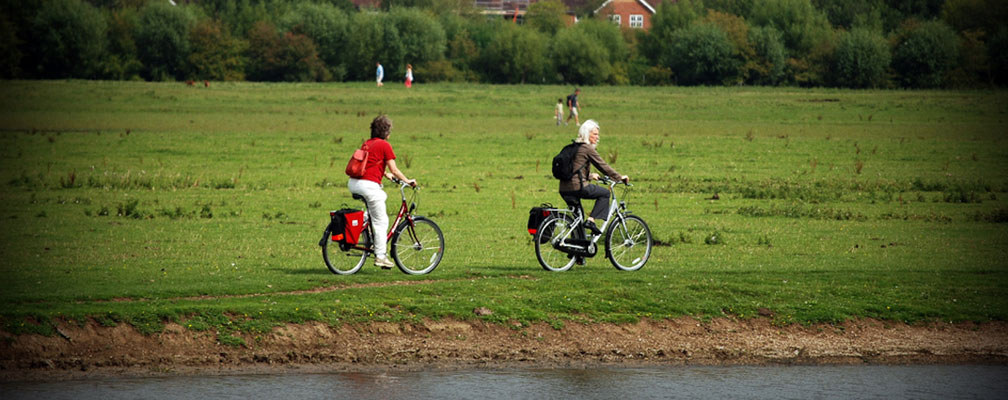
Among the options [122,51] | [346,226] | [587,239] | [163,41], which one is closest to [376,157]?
[346,226]

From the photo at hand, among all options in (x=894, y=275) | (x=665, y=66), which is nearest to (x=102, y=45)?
(x=665, y=66)

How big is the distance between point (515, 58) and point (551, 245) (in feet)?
309

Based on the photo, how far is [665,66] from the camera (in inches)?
4348

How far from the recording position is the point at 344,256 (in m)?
15.3

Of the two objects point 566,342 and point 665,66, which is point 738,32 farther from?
point 566,342

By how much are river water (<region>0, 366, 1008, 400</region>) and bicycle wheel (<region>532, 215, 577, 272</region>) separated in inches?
124

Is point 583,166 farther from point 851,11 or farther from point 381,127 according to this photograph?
point 851,11

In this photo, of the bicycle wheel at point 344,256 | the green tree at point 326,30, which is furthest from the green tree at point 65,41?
the bicycle wheel at point 344,256

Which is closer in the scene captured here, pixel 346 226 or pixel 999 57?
pixel 346 226

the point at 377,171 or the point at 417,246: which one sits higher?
the point at 377,171

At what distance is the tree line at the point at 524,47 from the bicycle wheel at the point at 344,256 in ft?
271

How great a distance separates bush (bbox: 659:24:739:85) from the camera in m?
104

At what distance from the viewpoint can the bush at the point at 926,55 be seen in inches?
3674

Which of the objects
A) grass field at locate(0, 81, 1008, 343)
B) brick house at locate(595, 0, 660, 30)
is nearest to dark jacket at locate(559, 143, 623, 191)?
grass field at locate(0, 81, 1008, 343)
